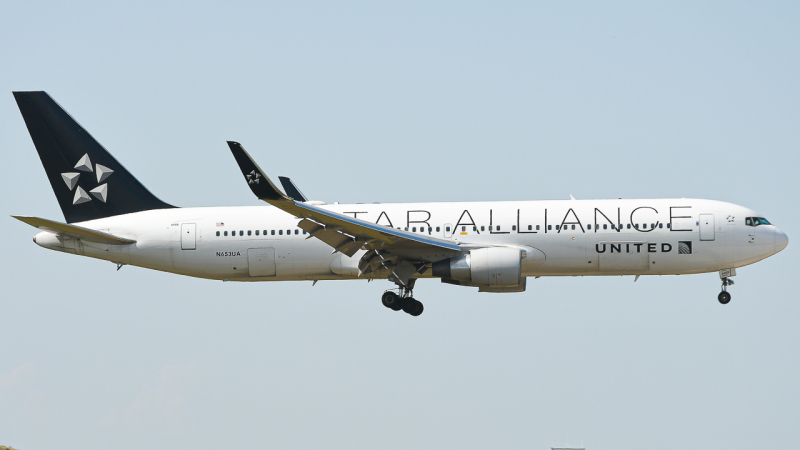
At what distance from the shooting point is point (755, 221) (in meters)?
38.5

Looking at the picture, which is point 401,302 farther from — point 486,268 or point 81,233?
point 81,233

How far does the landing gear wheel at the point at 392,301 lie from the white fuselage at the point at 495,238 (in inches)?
43.0

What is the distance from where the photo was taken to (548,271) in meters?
38.5

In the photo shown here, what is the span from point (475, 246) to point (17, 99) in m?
22.0

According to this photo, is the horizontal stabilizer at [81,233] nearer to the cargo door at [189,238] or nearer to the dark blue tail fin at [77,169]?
the dark blue tail fin at [77,169]

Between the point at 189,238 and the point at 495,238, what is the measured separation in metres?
12.7

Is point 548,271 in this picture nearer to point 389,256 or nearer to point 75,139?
point 389,256

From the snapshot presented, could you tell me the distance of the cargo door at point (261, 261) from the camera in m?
39.4

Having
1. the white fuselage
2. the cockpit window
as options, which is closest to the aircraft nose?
the white fuselage

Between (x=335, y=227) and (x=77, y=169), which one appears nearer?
(x=335, y=227)

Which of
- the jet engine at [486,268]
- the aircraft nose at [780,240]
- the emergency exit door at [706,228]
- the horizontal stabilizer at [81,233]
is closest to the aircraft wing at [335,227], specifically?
the jet engine at [486,268]

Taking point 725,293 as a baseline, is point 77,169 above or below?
above

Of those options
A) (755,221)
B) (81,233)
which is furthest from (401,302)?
(755,221)

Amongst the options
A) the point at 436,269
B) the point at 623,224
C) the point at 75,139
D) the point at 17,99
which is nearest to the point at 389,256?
the point at 436,269
